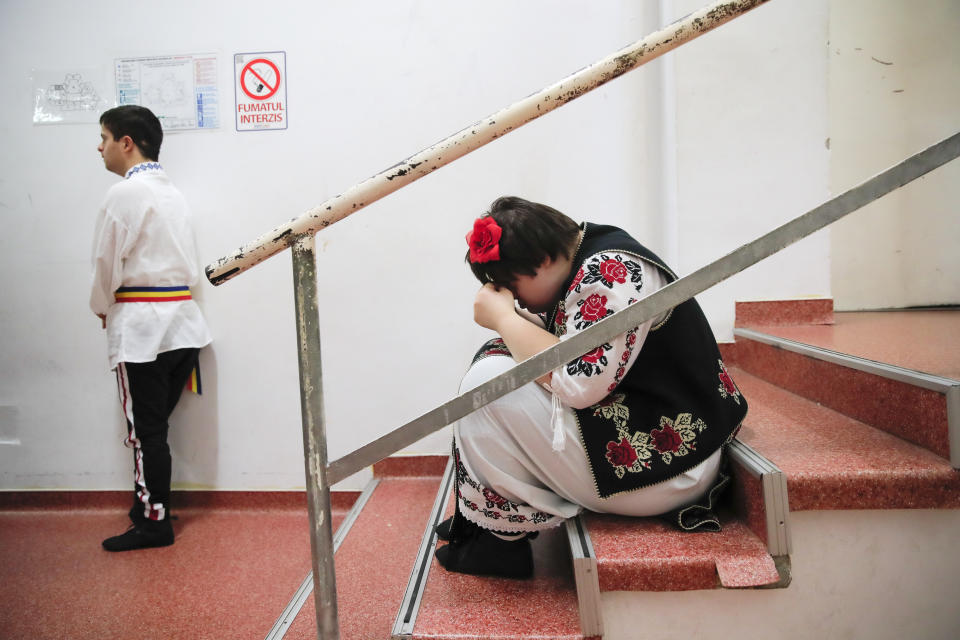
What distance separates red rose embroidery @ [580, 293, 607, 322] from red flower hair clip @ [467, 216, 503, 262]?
0.20m

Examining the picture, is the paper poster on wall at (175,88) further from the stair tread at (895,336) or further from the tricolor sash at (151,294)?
the stair tread at (895,336)

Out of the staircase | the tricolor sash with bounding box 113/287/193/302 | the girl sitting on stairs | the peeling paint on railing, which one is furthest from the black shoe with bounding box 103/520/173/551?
the peeling paint on railing

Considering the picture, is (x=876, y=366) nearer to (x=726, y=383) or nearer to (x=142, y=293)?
(x=726, y=383)

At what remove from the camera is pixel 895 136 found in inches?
96.0

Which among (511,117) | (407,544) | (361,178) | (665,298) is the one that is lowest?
(407,544)

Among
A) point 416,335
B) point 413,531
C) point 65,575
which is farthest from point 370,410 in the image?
point 65,575

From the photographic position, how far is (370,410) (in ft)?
7.47

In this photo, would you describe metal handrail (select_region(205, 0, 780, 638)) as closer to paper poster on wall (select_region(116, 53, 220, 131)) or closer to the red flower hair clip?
the red flower hair clip

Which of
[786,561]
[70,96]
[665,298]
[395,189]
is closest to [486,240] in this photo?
[395,189]

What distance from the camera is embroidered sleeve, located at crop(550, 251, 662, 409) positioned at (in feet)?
3.44

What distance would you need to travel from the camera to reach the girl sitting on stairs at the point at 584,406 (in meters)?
1.09

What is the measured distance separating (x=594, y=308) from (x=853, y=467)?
0.56m

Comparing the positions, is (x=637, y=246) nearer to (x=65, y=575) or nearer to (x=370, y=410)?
(x=370, y=410)

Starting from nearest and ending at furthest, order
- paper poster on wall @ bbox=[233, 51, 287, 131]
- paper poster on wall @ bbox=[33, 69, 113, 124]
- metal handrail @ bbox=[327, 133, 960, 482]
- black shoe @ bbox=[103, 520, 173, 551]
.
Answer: metal handrail @ bbox=[327, 133, 960, 482]
black shoe @ bbox=[103, 520, 173, 551]
paper poster on wall @ bbox=[233, 51, 287, 131]
paper poster on wall @ bbox=[33, 69, 113, 124]
